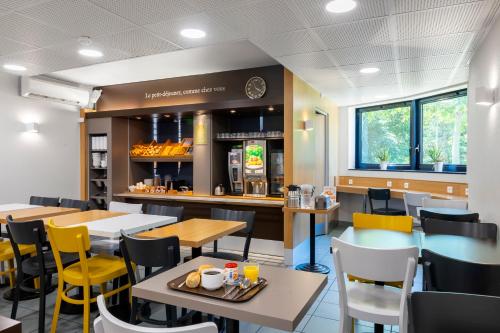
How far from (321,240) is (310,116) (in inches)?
86.9

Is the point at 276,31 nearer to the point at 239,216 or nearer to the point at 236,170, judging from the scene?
the point at 239,216

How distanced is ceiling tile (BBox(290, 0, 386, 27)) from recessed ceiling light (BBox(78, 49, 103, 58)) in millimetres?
2401

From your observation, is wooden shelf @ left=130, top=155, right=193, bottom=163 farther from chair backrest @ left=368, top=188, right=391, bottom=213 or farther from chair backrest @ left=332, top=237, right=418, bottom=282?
chair backrest @ left=332, top=237, right=418, bottom=282

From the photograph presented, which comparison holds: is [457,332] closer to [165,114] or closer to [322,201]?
[322,201]

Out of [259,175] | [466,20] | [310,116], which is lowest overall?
[259,175]

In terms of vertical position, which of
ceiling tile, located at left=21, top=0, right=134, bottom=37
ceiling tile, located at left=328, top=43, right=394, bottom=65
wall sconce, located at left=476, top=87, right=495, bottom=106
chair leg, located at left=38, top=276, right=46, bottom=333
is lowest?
chair leg, located at left=38, top=276, right=46, bottom=333

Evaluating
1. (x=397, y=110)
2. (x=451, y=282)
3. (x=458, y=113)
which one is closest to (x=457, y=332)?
(x=451, y=282)

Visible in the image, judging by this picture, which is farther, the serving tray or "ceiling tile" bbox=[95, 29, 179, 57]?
"ceiling tile" bbox=[95, 29, 179, 57]

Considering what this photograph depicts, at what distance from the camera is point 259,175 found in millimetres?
5414

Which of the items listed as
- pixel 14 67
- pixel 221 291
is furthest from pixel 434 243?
pixel 14 67

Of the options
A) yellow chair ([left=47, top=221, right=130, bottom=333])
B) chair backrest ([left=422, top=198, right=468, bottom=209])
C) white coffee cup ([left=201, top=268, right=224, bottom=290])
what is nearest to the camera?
white coffee cup ([left=201, top=268, right=224, bottom=290])

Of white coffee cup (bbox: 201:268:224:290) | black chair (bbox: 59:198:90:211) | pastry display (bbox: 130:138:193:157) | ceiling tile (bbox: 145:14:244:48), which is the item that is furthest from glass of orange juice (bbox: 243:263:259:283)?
pastry display (bbox: 130:138:193:157)

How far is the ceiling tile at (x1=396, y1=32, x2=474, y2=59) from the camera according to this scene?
10.6 ft

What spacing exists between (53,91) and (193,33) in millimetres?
3953
